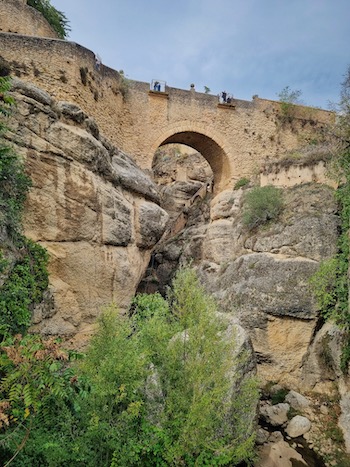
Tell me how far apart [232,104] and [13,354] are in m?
16.8

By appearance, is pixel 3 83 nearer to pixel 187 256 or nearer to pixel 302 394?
pixel 302 394

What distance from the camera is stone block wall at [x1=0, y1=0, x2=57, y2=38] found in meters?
13.1

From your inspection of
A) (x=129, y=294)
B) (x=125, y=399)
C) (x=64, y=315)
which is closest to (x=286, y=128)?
(x=129, y=294)

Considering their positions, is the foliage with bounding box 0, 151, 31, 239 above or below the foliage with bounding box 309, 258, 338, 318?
above

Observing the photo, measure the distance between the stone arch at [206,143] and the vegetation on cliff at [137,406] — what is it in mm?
11681

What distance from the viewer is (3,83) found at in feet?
16.6

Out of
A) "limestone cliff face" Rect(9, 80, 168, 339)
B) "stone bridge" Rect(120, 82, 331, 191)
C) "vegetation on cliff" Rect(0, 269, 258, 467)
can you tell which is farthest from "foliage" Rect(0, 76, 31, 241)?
"stone bridge" Rect(120, 82, 331, 191)

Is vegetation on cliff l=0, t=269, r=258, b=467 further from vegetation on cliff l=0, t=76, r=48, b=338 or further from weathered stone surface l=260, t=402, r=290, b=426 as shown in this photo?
weathered stone surface l=260, t=402, r=290, b=426

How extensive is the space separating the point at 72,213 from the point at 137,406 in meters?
5.88

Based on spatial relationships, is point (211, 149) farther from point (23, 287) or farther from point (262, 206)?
point (23, 287)

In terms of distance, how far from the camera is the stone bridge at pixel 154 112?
37.0 ft

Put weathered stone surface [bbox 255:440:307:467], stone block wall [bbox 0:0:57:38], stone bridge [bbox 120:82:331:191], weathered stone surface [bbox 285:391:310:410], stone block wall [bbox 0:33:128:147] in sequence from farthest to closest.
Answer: stone bridge [bbox 120:82:331:191] → stone block wall [bbox 0:0:57:38] → stone block wall [bbox 0:33:128:147] → weathered stone surface [bbox 285:391:310:410] → weathered stone surface [bbox 255:440:307:467]

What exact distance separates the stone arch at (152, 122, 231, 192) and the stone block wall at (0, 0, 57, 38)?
283 inches

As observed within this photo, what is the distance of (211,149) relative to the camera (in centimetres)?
1764
